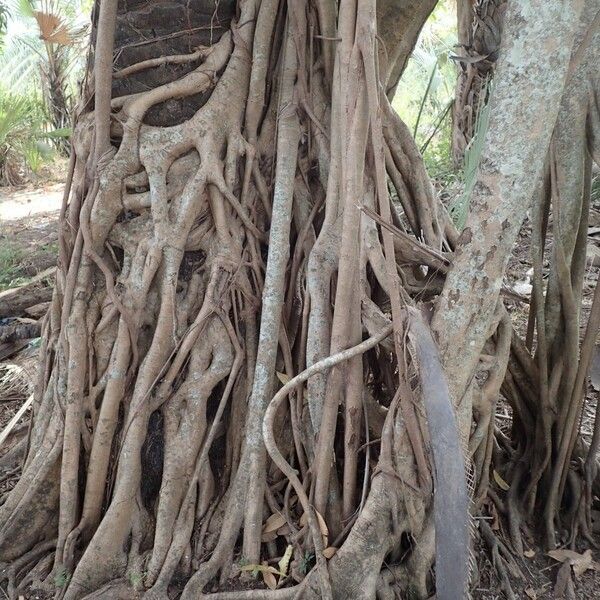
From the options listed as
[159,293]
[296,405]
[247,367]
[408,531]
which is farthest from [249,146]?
[408,531]

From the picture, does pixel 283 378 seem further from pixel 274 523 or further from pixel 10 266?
pixel 10 266

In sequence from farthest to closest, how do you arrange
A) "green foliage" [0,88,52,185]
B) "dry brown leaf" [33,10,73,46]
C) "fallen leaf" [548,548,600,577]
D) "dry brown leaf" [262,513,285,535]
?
"dry brown leaf" [33,10,73,46], "green foliage" [0,88,52,185], "fallen leaf" [548,548,600,577], "dry brown leaf" [262,513,285,535]

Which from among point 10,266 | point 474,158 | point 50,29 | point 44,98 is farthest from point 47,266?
point 44,98

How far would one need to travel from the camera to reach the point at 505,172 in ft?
6.04

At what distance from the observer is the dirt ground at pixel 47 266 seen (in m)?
2.33

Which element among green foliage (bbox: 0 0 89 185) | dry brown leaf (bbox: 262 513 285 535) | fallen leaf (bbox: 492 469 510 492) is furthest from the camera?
green foliage (bbox: 0 0 89 185)

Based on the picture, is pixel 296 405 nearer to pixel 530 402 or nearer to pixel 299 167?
pixel 299 167

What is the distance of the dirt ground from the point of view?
2.33m

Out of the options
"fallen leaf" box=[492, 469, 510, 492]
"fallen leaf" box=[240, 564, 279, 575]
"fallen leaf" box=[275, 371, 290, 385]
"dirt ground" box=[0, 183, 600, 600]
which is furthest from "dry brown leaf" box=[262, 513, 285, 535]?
"fallen leaf" box=[492, 469, 510, 492]

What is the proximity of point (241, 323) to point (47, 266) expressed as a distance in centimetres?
396

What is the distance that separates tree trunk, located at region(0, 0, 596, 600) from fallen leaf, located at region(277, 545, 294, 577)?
1 centimetres

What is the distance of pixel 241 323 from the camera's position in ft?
7.84

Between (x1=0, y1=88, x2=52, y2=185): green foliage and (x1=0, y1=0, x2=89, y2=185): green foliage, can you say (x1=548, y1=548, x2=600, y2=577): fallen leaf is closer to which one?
(x1=0, y1=0, x2=89, y2=185): green foliage

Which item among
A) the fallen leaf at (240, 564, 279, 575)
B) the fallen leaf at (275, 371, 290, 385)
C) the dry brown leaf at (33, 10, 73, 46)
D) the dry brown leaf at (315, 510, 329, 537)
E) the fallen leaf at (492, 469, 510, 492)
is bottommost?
the fallen leaf at (240, 564, 279, 575)
